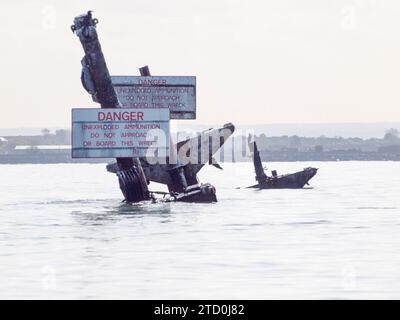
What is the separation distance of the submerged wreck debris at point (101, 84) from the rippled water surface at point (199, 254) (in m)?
2.85

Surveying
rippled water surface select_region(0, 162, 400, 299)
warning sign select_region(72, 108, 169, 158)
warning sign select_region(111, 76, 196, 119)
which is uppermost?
warning sign select_region(111, 76, 196, 119)

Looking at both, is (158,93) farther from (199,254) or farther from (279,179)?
(199,254)

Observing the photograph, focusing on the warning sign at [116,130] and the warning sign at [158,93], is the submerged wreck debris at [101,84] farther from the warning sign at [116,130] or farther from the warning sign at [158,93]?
the warning sign at [158,93]

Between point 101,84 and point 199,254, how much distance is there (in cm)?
2506

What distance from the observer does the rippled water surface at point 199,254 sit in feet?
85.8

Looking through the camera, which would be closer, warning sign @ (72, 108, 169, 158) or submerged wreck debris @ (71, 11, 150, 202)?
submerged wreck debris @ (71, 11, 150, 202)

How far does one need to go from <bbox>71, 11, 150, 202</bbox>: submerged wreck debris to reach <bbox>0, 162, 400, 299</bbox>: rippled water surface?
2.85 metres

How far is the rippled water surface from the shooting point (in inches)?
1030

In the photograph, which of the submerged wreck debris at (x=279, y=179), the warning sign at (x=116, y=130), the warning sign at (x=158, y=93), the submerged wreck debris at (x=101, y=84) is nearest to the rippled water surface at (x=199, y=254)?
the submerged wreck debris at (x=101, y=84)

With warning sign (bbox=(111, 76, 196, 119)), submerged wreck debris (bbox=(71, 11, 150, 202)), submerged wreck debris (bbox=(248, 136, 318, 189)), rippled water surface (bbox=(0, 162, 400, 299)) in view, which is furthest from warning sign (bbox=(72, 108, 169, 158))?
submerged wreck debris (bbox=(248, 136, 318, 189))

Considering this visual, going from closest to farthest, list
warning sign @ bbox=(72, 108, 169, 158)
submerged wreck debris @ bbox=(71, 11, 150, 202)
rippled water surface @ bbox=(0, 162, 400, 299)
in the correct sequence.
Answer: rippled water surface @ bbox=(0, 162, 400, 299) < submerged wreck debris @ bbox=(71, 11, 150, 202) < warning sign @ bbox=(72, 108, 169, 158)

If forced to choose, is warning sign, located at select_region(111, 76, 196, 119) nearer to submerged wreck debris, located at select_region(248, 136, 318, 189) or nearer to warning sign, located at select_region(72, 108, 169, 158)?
warning sign, located at select_region(72, 108, 169, 158)
